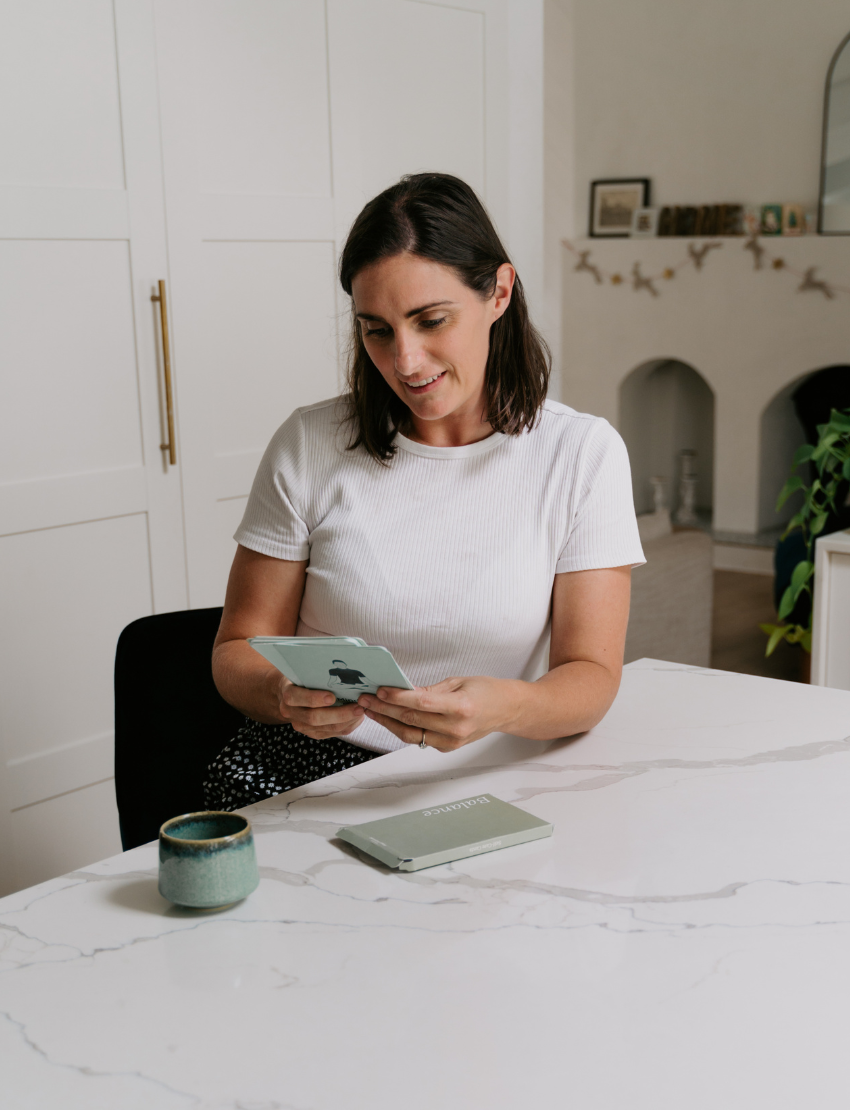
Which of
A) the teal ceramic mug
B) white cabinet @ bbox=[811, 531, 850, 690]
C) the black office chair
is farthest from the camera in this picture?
white cabinet @ bbox=[811, 531, 850, 690]

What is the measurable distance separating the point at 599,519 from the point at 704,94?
530 centimetres

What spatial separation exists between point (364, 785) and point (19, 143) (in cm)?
162

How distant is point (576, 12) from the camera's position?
6.35m

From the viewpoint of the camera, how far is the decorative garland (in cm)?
554

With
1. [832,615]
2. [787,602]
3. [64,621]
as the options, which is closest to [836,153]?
[787,602]

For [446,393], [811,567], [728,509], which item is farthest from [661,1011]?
[728,509]

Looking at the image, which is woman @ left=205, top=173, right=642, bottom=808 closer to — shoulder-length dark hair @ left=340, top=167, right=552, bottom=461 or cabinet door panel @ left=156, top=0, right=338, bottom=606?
shoulder-length dark hair @ left=340, top=167, right=552, bottom=461

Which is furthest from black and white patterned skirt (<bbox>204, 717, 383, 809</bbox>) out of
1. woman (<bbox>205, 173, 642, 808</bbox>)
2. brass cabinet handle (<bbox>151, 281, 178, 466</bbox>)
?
brass cabinet handle (<bbox>151, 281, 178, 466</bbox>)

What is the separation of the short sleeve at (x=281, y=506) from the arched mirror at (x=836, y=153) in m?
4.77

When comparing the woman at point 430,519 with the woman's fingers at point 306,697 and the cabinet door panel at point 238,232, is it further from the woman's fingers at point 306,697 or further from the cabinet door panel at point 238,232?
the cabinet door panel at point 238,232

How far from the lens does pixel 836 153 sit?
18.3 feet

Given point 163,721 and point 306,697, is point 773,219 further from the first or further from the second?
point 306,697

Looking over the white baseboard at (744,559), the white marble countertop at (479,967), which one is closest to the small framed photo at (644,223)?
the white baseboard at (744,559)

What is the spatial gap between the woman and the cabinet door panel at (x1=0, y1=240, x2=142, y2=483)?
3.16ft
